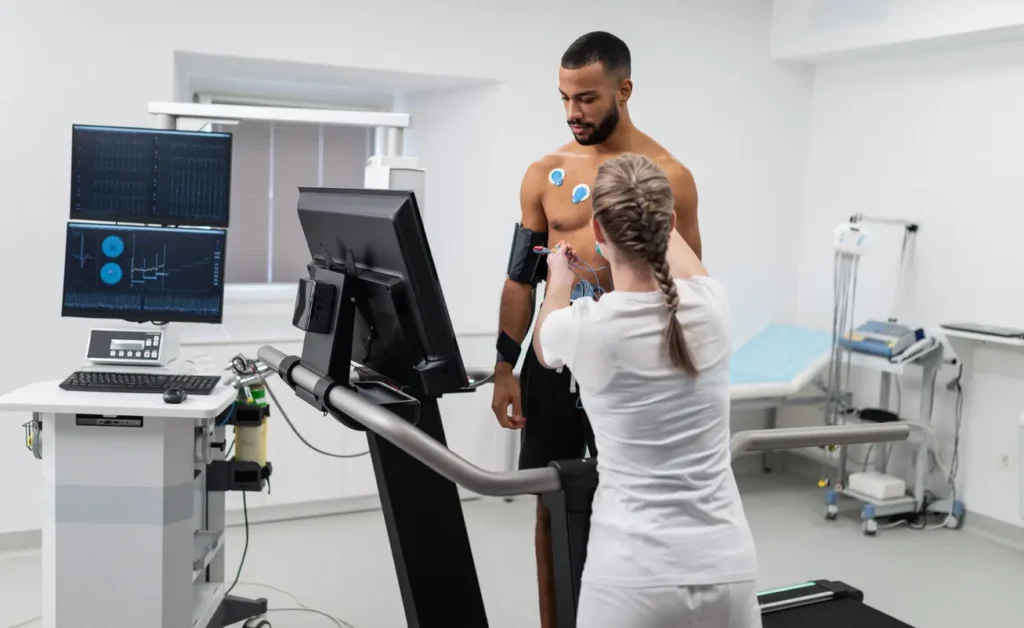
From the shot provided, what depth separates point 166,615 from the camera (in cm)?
283

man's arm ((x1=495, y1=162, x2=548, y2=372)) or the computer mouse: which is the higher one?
man's arm ((x1=495, y1=162, x2=548, y2=372))

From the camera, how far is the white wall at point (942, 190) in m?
4.66

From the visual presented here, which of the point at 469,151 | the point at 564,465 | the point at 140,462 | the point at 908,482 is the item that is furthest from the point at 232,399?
the point at 908,482

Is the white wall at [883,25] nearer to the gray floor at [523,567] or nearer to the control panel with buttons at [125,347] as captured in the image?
the gray floor at [523,567]

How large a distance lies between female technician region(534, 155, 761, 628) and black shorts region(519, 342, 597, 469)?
92 cm

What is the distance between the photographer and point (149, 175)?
3.09m

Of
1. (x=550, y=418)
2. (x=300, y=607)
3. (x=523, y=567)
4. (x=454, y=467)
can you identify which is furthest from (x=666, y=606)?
(x=523, y=567)

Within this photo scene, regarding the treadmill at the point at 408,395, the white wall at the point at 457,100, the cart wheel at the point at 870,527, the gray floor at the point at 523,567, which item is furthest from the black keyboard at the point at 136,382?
the cart wheel at the point at 870,527

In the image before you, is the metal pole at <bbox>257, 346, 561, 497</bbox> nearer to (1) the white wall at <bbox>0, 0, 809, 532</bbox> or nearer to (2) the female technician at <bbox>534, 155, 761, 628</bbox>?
(2) the female technician at <bbox>534, 155, 761, 628</bbox>

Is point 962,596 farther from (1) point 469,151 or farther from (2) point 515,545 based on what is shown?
(1) point 469,151

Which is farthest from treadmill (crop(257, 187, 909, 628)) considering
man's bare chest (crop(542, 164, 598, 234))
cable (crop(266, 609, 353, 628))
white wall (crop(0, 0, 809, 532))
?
white wall (crop(0, 0, 809, 532))

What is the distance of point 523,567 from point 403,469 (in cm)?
222

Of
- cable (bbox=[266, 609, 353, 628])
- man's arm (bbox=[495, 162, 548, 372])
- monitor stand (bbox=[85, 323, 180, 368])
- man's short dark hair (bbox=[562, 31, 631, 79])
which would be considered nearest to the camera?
man's short dark hair (bbox=[562, 31, 631, 79])

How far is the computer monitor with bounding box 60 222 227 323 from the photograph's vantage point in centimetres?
307
